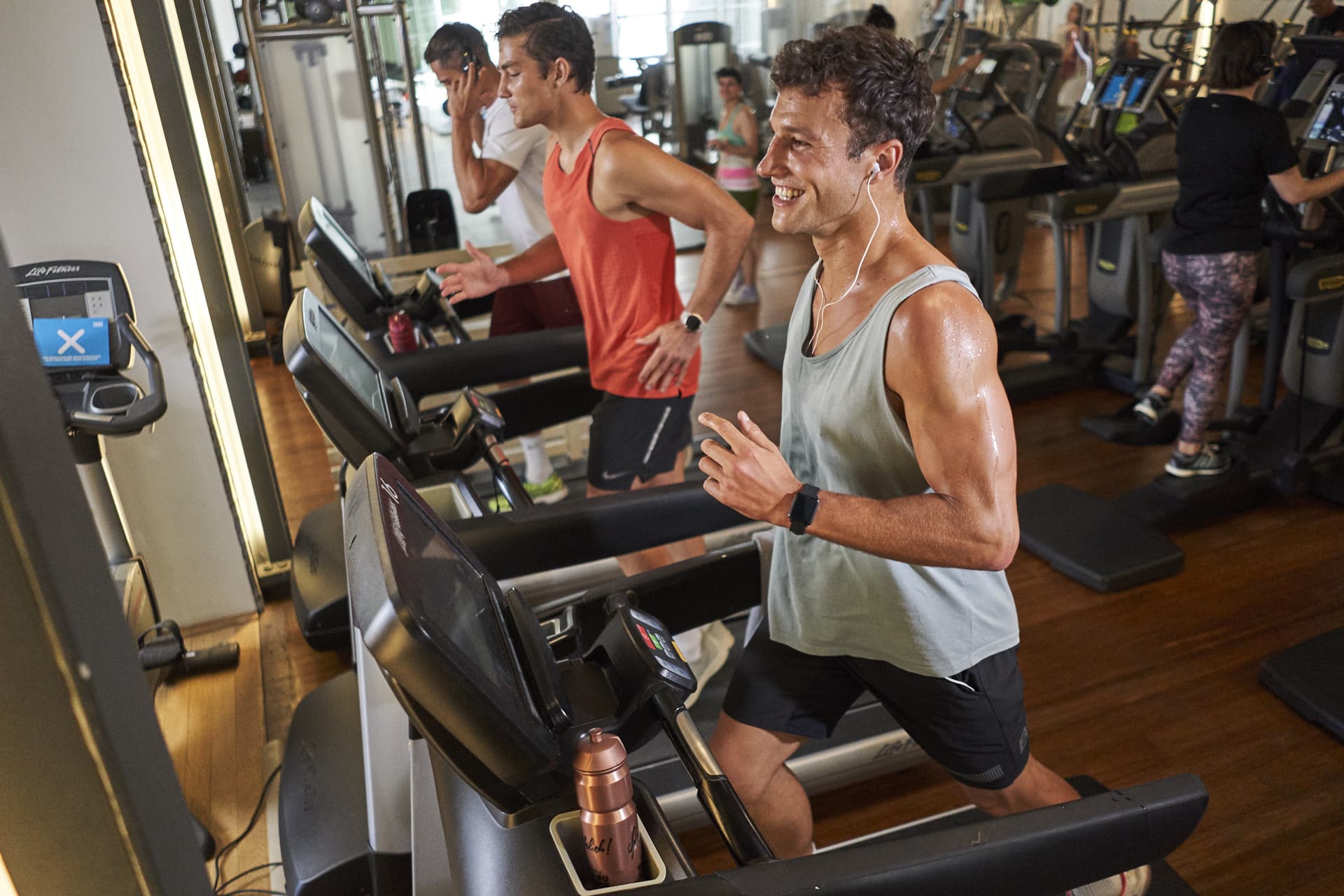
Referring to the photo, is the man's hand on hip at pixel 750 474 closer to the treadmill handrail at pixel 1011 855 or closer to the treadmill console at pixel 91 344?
the treadmill handrail at pixel 1011 855

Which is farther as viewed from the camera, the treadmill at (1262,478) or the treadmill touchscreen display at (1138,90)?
the treadmill touchscreen display at (1138,90)

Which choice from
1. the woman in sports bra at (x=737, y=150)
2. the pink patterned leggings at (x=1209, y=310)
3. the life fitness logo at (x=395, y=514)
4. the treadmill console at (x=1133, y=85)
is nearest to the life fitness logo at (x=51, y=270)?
the life fitness logo at (x=395, y=514)

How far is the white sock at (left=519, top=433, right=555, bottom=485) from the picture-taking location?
373 cm

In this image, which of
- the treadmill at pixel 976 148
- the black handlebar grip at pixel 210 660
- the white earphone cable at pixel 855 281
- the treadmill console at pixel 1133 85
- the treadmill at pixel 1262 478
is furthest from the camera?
the treadmill at pixel 976 148

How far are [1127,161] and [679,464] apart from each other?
3213 millimetres

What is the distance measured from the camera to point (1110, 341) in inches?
186

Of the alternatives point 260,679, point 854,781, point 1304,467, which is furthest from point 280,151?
point 1304,467

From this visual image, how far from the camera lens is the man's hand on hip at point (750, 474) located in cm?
139

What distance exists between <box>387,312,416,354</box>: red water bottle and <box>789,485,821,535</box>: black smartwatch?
6.62 ft

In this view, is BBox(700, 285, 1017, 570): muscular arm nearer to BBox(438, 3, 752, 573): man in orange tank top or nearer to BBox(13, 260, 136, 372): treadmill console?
BBox(438, 3, 752, 573): man in orange tank top

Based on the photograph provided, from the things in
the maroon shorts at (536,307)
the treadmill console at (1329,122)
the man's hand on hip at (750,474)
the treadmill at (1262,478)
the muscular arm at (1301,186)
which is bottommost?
the treadmill at (1262,478)

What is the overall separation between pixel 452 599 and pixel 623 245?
4.88 ft

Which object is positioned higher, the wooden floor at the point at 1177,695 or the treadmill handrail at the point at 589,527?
the treadmill handrail at the point at 589,527

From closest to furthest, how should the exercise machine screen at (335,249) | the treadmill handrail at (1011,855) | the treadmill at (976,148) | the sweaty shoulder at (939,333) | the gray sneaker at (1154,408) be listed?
1. the treadmill handrail at (1011,855)
2. the sweaty shoulder at (939,333)
3. the exercise machine screen at (335,249)
4. the gray sneaker at (1154,408)
5. the treadmill at (976,148)
